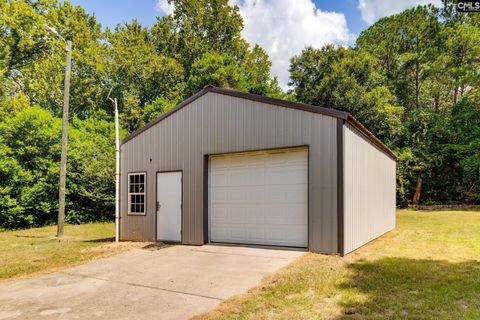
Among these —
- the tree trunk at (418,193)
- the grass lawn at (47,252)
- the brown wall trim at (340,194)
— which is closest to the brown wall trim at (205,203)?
the grass lawn at (47,252)

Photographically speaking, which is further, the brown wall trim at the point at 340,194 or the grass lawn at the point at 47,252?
the grass lawn at the point at 47,252

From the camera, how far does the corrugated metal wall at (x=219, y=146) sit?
7008 millimetres

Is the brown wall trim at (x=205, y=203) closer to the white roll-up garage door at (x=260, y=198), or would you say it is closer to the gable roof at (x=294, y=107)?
the white roll-up garage door at (x=260, y=198)

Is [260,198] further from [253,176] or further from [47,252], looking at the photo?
[47,252]

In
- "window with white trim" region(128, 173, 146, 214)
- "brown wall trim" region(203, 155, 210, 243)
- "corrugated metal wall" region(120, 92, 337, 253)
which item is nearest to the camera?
"corrugated metal wall" region(120, 92, 337, 253)

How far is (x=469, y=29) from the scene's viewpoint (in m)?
22.8

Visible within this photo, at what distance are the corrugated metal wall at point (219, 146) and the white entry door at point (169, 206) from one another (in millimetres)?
190

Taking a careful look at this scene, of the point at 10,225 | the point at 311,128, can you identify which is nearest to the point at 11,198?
the point at 10,225

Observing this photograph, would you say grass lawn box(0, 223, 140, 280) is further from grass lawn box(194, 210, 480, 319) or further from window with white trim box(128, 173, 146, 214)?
grass lawn box(194, 210, 480, 319)

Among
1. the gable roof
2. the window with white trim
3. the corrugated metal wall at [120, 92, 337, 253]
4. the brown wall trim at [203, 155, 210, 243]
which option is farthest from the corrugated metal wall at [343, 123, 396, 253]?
the window with white trim

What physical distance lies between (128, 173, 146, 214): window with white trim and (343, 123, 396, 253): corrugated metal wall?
583 centimetres

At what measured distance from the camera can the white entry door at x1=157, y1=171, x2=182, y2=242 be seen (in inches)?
360

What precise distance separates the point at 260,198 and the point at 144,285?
3.63 metres

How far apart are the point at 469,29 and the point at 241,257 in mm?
24767
